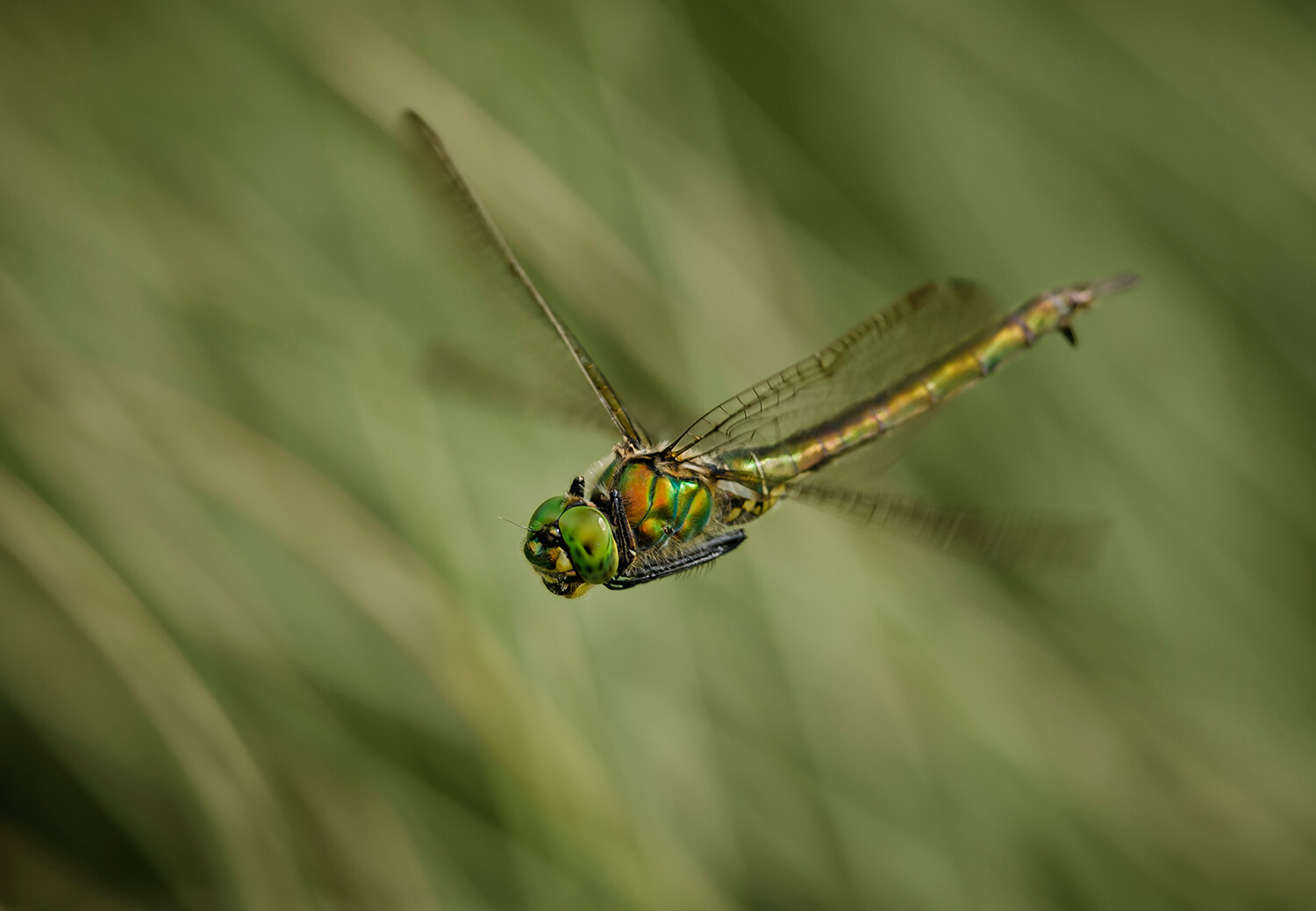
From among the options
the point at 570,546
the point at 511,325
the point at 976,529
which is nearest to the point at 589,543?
the point at 570,546

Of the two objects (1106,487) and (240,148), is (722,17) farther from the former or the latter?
(1106,487)

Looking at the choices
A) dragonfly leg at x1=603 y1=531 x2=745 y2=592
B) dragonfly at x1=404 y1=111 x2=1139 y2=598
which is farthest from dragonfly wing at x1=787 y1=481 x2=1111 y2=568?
dragonfly leg at x1=603 y1=531 x2=745 y2=592

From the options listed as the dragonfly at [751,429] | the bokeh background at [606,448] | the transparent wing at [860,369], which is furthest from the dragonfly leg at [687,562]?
the bokeh background at [606,448]

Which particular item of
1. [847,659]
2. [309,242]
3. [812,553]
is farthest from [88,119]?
[847,659]

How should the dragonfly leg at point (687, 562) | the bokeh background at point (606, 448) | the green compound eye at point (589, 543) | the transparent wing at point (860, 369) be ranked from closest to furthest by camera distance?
the green compound eye at point (589, 543), the dragonfly leg at point (687, 562), the transparent wing at point (860, 369), the bokeh background at point (606, 448)

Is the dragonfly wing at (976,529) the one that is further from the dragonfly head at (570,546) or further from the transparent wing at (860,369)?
the dragonfly head at (570,546)

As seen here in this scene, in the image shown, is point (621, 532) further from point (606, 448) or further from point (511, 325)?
point (606, 448)
